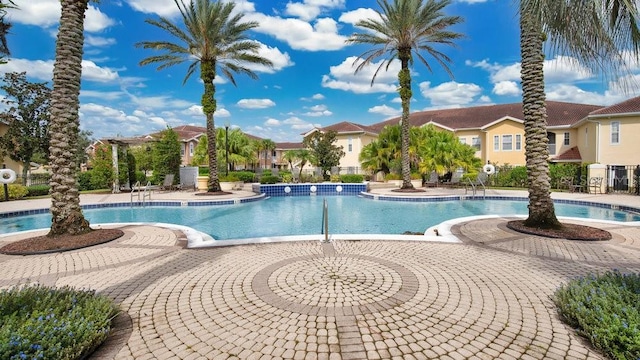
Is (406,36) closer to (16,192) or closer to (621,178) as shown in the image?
(621,178)

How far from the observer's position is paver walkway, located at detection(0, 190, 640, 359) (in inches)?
126

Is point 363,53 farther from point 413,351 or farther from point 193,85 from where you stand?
point 413,351

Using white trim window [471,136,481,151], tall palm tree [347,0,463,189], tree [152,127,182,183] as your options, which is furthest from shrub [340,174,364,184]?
white trim window [471,136,481,151]

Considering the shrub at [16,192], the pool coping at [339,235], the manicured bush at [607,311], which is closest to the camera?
the manicured bush at [607,311]

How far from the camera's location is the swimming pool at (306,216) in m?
10.9

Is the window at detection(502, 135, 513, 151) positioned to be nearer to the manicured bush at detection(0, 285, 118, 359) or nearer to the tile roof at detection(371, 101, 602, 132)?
the tile roof at detection(371, 101, 602, 132)

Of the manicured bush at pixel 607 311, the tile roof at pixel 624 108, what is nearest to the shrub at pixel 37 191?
the manicured bush at pixel 607 311

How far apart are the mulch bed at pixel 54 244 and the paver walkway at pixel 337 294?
0.28m

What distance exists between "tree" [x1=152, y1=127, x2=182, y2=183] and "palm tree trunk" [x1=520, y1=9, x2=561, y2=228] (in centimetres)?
2400

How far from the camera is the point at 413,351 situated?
3.11 meters

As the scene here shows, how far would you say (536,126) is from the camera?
8094 mm

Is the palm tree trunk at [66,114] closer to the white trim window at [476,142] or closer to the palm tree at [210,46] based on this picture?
the palm tree at [210,46]

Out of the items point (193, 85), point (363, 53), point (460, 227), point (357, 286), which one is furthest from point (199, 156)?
point (357, 286)

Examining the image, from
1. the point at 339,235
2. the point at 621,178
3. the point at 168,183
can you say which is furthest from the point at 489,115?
the point at 339,235
